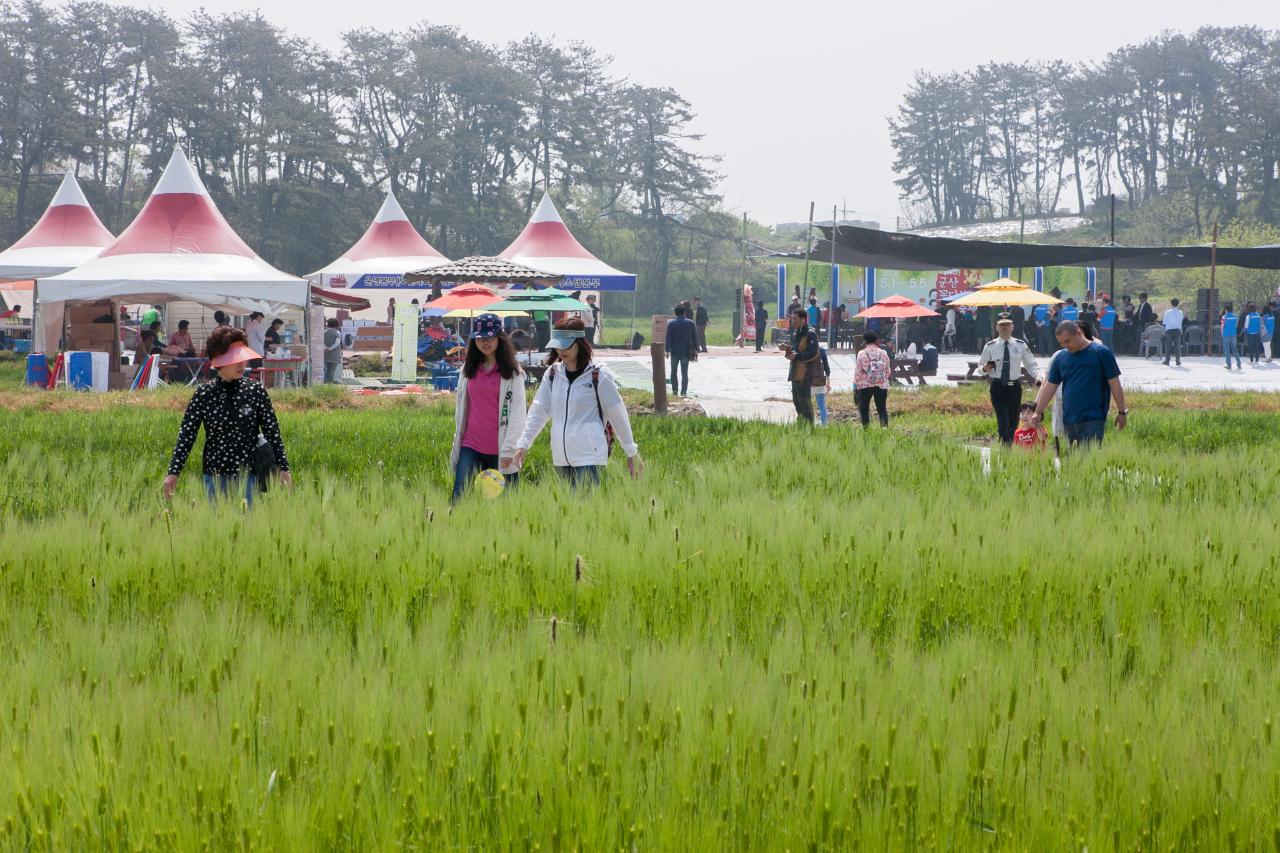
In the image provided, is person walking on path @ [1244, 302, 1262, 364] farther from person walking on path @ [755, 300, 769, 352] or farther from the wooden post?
the wooden post

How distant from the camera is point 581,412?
328 inches

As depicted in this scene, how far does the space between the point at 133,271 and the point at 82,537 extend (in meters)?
20.4

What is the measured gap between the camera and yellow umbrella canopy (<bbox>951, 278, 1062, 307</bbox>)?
30.9 m

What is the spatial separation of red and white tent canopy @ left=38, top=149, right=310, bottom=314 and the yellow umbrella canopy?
15.3 metres

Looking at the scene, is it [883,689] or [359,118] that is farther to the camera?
[359,118]

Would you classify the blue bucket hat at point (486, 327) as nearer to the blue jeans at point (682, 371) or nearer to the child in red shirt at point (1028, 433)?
the child in red shirt at point (1028, 433)

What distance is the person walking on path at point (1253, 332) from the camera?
34469mm

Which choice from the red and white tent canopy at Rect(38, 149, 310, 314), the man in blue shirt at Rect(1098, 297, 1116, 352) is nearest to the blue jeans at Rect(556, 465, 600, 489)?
the red and white tent canopy at Rect(38, 149, 310, 314)

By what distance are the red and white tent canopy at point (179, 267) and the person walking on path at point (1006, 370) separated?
14350 mm

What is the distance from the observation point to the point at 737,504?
7199 millimetres

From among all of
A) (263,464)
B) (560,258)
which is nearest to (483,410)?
(263,464)

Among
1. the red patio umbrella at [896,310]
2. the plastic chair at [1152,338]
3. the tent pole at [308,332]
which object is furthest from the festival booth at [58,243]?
the plastic chair at [1152,338]

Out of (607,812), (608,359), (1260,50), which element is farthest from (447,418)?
(1260,50)

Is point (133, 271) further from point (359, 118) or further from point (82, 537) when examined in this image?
point (359, 118)
